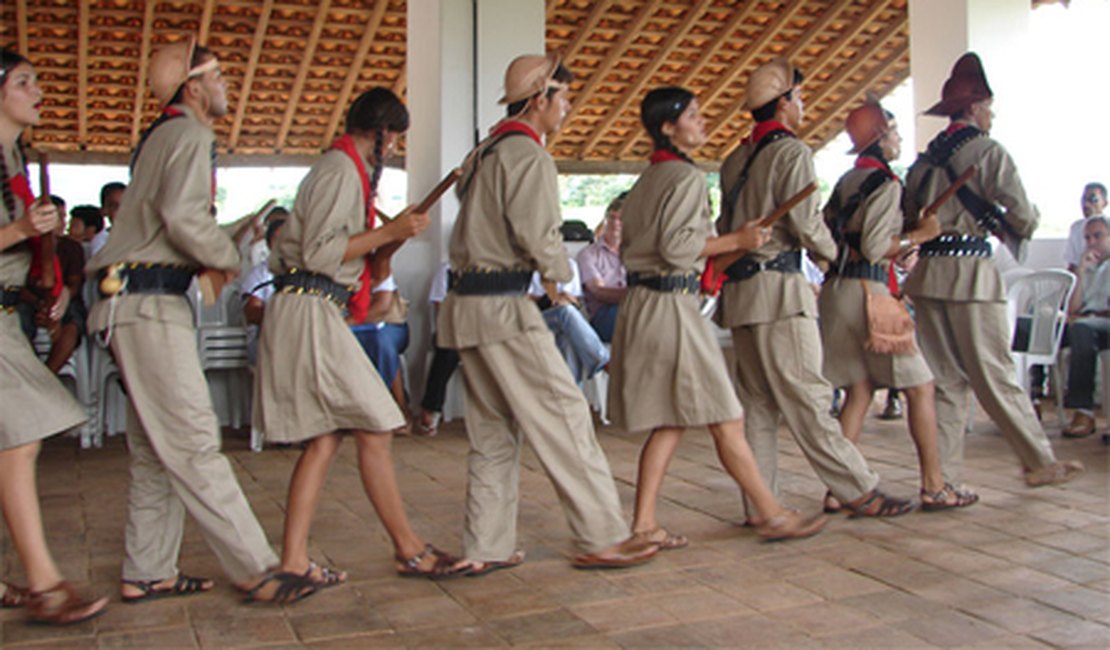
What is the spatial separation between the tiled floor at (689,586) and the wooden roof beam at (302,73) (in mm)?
7633

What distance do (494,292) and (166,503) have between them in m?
1.16

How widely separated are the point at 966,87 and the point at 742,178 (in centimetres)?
125

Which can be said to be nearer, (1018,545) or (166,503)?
(166,503)

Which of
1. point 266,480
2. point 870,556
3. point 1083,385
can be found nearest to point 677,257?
point 870,556

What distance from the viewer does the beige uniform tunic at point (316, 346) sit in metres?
3.14

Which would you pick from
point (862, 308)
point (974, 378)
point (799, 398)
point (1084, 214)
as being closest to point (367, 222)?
point (799, 398)

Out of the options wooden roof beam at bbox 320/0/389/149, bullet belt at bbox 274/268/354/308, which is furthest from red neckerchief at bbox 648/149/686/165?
wooden roof beam at bbox 320/0/389/149

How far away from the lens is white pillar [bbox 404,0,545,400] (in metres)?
6.87

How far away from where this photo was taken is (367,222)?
3350mm

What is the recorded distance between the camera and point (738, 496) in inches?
181

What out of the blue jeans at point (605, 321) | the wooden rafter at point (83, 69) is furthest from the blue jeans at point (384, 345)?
the wooden rafter at point (83, 69)

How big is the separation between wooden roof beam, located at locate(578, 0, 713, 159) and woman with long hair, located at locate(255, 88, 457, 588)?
9189 mm

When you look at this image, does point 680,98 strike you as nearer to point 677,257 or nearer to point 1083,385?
point 677,257

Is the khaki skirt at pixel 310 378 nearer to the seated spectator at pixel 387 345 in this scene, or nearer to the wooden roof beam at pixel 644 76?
the seated spectator at pixel 387 345
